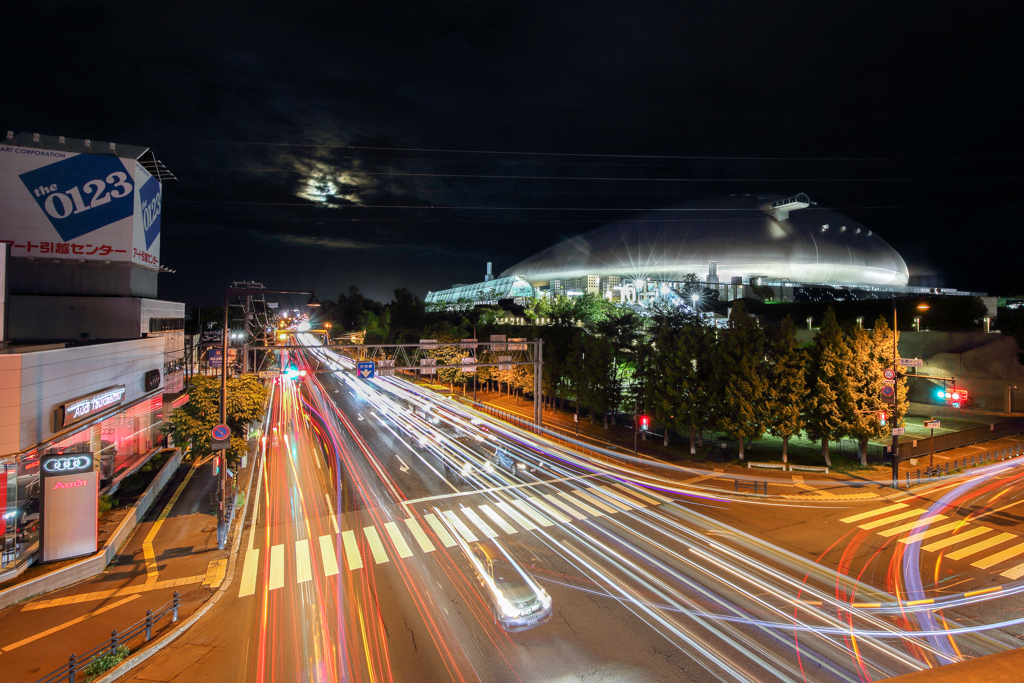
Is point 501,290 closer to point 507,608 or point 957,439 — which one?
point 957,439

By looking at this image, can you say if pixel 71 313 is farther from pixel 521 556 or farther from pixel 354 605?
pixel 521 556

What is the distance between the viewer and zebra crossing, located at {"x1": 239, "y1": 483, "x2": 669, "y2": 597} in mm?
14062

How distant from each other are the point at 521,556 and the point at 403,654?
16.6 feet

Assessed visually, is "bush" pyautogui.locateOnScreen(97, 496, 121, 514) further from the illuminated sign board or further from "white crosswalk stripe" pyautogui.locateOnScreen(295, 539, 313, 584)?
"white crosswalk stripe" pyautogui.locateOnScreen(295, 539, 313, 584)

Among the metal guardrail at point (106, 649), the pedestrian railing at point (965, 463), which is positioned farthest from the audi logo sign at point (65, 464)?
the pedestrian railing at point (965, 463)


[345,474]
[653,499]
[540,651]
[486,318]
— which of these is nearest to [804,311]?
[486,318]

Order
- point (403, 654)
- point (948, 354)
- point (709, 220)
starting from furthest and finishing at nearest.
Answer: point (709, 220) → point (948, 354) → point (403, 654)

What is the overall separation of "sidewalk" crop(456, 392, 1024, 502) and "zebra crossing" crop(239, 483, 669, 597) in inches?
177

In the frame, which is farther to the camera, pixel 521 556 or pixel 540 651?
pixel 521 556

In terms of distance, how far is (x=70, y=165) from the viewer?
2655 cm

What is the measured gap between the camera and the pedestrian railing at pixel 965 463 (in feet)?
76.3

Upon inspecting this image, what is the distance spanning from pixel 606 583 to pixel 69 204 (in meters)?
32.3

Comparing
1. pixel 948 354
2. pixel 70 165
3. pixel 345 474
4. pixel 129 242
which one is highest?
pixel 70 165

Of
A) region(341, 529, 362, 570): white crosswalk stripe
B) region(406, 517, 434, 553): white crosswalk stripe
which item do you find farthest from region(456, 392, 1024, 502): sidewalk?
region(341, 529, 362, 570): white crosswalk stripe
